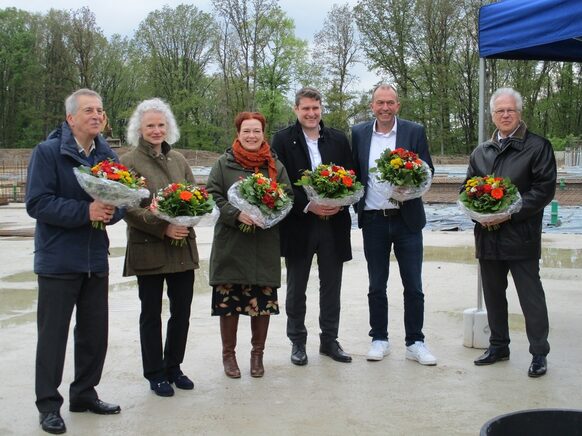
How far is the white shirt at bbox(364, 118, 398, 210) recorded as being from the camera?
4977 mm

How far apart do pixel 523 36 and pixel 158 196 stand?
289 cm

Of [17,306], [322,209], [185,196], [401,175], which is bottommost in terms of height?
[17,306]

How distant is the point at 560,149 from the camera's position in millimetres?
40469

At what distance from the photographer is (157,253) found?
4266 millimetres

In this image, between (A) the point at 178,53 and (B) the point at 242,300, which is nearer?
(B) the point at 242,300

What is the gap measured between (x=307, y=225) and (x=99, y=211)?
5.49ft

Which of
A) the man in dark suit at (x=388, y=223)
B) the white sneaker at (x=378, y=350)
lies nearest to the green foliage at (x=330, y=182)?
the man in dark suit at (x=388, y=223)

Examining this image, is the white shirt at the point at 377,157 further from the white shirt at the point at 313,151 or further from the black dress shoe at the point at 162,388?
the black dress shoe at the point at 162,388

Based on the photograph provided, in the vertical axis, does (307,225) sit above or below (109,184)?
below

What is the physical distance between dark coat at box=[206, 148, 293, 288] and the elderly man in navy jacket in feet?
2.68

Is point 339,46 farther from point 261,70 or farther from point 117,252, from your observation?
point 117,252

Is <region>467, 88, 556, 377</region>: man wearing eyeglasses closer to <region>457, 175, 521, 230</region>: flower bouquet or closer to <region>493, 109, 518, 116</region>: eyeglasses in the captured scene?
<region>493, 109, 518, 116</region>: eyeglasses

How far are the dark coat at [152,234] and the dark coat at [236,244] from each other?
0.24 m

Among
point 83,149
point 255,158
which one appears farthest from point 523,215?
point 83,149
